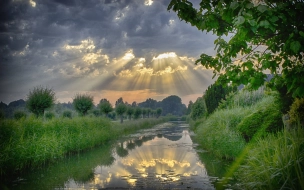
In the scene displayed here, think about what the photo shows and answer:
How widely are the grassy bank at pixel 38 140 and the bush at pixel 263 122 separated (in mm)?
8950

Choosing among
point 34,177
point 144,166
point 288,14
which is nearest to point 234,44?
point 288,14

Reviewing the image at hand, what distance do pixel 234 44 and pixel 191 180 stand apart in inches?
204

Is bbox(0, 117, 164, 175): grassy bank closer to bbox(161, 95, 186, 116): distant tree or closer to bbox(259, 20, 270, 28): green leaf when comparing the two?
bbox(259, 20, 270, 28): green leaf

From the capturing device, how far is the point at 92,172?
10.8m

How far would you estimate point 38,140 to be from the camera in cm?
1245

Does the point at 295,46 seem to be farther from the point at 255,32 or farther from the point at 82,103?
the point at 82,103

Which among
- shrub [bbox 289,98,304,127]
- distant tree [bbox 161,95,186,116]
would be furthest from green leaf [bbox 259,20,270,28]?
distant tree [bbox 161,95,186,116]

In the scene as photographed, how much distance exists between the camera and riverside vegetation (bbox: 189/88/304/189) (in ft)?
17.1

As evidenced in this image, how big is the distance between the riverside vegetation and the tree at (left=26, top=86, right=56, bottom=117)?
13006 mm

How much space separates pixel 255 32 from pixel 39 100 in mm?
19958

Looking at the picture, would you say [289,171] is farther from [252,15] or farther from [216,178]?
[216,178]

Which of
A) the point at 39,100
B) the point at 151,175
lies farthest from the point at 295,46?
the point at 39,100

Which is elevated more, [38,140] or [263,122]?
[263,122]

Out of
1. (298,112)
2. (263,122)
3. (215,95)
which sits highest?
(215,95)
